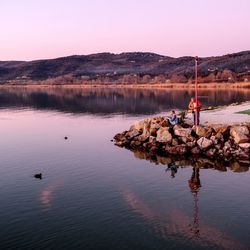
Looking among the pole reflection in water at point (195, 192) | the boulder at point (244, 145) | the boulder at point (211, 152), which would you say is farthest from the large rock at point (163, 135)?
the pole reflection in water at point (195, 192)

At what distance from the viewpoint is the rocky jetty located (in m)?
44.0

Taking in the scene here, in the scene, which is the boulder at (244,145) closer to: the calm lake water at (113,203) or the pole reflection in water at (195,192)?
the calm lake water at (113,203)

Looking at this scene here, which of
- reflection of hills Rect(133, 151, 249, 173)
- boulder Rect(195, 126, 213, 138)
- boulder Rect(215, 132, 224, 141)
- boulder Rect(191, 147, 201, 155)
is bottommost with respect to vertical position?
reflection of hills Rect(133, 151, 249, 173)

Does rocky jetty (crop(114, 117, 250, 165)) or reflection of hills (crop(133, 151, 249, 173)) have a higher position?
rocky jetty (crop(114, 117, 250, 165))

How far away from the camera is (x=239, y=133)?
44.7 metres

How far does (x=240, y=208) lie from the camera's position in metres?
29.1

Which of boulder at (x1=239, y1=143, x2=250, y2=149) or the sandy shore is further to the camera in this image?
the sandy shore

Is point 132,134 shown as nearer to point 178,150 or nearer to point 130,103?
point 178,150

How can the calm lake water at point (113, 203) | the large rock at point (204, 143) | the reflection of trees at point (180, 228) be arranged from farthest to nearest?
the large rock at point (204, 143) < the calm lake water at point (113, 203) < the reflection of trees at point (180, 228)

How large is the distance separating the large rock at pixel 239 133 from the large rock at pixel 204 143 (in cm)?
259

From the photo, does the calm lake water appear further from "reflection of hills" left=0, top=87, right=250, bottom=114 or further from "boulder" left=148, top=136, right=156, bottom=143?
"reflection of hills" left=0, top=87, right=250, bottom=114

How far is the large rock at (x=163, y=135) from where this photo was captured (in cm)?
4819

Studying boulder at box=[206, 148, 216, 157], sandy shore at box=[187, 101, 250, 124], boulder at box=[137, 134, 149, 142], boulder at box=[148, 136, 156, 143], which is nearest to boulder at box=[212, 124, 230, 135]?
boulder at box=[206, 148, 216, 157]

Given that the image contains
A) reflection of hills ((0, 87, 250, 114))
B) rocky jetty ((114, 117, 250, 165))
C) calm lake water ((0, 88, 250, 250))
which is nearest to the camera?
calm lake water ((0, 88, 250, 250))
